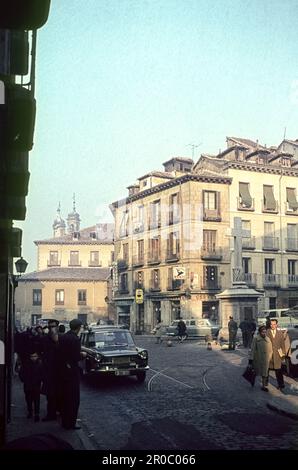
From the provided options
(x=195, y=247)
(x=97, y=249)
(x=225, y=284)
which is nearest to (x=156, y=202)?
(x=195, y=247)

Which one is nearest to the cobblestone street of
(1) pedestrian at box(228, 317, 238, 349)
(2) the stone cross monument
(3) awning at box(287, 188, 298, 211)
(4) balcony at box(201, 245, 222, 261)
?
(1) pedestrian at box(228, 317, 238, 349)

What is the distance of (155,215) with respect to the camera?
46438 mm

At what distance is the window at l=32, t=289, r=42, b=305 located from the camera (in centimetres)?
6131

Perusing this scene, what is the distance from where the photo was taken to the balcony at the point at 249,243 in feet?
140

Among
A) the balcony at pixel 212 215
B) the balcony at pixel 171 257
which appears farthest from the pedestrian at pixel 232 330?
the balcony at pixel 212 215

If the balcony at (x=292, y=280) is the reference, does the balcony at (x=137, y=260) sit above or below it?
above

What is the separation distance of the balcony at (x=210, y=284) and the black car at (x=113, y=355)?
27.9m

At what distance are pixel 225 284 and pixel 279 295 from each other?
5.18m

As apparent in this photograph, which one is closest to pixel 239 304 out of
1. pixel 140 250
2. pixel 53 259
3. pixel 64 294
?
pixel 140 250

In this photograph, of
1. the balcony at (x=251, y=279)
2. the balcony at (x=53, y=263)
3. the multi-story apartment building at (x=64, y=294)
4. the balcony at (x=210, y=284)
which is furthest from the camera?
the balcony at (x=53, y=263)

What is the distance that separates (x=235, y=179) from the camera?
43.3 meters

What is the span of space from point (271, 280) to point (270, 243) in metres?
3.28

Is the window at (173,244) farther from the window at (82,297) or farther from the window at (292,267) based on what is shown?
the window at (82,297)

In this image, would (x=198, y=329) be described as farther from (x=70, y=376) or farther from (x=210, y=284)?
(x=70, y=376)
